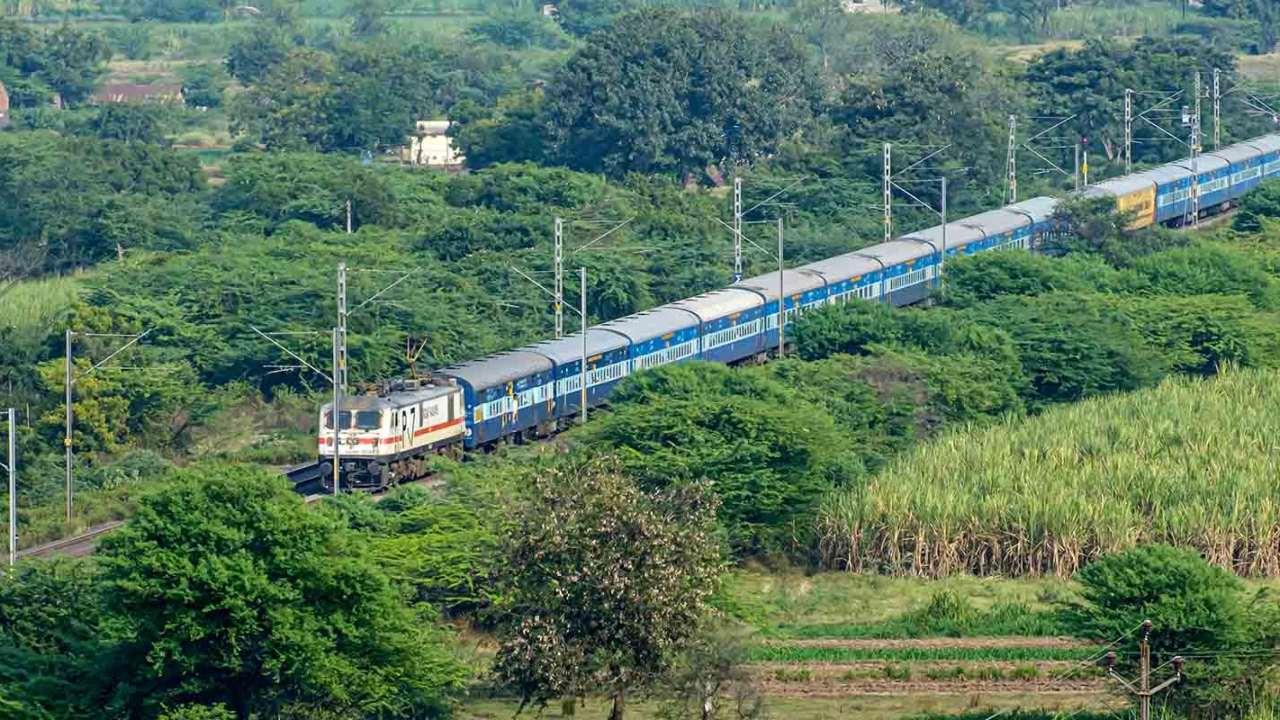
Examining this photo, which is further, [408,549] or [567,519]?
[408,549]

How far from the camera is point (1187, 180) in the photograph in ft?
367

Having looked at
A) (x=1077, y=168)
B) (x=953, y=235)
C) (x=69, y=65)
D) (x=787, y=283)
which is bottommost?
(x=69, y=65)

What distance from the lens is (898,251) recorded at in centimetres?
9088

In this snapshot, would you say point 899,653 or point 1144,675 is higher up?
point 1144,675

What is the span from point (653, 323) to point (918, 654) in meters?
24.5

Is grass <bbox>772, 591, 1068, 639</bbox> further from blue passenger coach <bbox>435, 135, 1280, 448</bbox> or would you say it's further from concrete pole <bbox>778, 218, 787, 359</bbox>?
concrete pole <bbox>778, 218, 787, 359</bbox>

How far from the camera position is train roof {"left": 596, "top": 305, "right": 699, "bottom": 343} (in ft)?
245

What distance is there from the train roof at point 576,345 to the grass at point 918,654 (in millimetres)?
18543

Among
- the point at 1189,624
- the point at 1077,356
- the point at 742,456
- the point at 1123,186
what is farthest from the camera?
the point at 1123,186

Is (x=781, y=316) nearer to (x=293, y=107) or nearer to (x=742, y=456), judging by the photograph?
(x=742, y=456)

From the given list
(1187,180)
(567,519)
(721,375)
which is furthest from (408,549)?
(1187,180)

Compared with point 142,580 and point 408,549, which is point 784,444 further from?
point 142,580

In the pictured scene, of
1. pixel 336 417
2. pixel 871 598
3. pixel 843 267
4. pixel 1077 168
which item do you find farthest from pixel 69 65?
pixel 871 598

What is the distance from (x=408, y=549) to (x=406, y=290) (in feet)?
111
